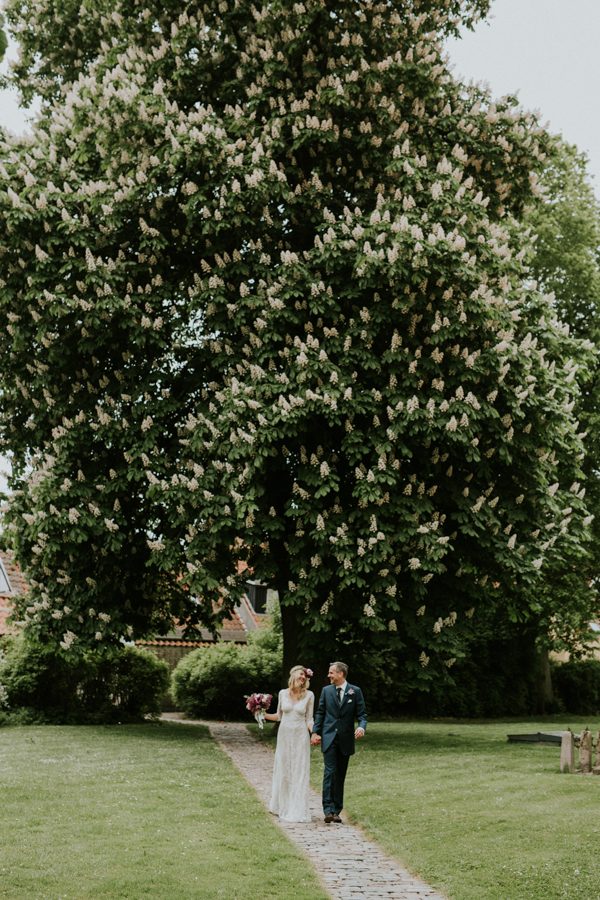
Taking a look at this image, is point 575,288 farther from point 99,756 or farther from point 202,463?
point 99,756

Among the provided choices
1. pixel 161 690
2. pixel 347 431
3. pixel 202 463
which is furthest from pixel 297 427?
pixel 161 690

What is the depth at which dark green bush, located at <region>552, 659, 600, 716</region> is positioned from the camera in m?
42.2

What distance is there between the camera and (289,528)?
1984cm

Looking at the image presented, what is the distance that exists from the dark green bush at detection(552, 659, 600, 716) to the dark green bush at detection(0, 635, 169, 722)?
20.3 metres

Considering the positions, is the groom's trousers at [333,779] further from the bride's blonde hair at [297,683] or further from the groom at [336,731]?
the bride's blonde hair at [297,683]

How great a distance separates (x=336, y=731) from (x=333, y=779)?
0.54 meters

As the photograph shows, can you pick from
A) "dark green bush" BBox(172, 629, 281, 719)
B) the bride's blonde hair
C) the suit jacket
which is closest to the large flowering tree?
the bride's blonde hair

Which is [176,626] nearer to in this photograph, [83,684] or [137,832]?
[83,684]

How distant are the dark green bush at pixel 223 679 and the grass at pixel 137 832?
13.2 m

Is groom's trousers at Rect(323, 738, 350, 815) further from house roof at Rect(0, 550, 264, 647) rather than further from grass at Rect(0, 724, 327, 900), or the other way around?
house roof at Rect(0, 550, 264, 647)

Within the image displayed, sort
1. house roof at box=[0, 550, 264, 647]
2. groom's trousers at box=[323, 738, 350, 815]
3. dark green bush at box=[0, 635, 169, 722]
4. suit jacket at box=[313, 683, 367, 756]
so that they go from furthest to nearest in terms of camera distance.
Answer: house roof at box=[0, 550, 264, 647]
dark green bush at box=[0, 635, 169, 722]
suit jacket at box=[313, 683, 367, 756]
groom's trousers at box=[323, 738, 350, 815]

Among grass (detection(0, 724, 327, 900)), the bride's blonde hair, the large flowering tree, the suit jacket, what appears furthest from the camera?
the large flowering tree

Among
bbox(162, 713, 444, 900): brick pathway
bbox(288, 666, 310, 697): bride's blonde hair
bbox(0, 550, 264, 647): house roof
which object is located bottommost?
bbox(162, 713, 444, 900): brick pathway

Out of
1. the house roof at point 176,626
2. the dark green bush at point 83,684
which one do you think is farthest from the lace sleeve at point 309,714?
the house roof at point 176,626
